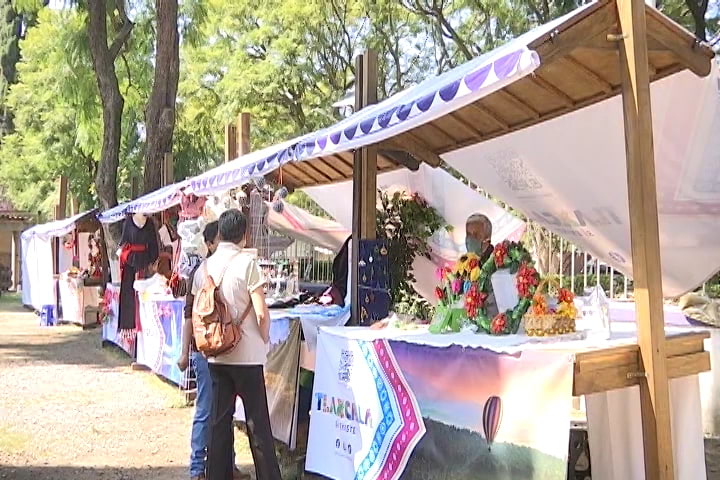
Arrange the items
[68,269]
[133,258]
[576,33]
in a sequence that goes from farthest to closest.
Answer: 1. [68,269]
2. [133,258]
3. [576,33]

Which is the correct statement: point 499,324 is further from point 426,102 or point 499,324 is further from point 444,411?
point 426,102

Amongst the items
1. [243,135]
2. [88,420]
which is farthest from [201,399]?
[243,135]

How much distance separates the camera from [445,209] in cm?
637

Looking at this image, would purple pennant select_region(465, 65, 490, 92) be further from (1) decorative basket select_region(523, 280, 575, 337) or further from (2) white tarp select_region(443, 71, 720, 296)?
(2) white tarp select_region(443, 71, 720, 296)

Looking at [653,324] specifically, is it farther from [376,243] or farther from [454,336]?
[376,243]

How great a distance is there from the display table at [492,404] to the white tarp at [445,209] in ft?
5.97

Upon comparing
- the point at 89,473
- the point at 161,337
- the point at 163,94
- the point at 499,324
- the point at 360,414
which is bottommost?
the point at 89,473

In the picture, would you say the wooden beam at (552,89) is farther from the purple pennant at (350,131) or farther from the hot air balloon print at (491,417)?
the hot air balloon print at (491,417)

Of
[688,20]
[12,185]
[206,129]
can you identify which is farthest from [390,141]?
[12,185]

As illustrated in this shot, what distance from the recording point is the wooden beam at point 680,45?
11.6 feet

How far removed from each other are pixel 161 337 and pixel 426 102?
566cm

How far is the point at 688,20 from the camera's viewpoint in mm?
13883

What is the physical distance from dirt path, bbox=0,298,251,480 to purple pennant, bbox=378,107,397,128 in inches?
109

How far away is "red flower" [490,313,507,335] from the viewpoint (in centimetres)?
371
